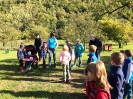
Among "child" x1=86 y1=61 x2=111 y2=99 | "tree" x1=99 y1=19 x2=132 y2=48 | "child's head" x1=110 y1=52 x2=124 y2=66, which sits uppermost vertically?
"tree" x1=99 y1=19 x2=132 y2=48

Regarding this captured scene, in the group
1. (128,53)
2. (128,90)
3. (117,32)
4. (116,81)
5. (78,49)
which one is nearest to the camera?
(116,81)

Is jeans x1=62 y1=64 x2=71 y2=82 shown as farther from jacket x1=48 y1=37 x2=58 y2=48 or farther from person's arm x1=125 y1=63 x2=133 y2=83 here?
person's arm x1=125 y1=63 x2=133 y2=83

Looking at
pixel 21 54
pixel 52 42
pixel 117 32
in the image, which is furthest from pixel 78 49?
pixel 117 32

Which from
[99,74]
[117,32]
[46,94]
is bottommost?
[46,94]

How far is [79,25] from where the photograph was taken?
51.8m

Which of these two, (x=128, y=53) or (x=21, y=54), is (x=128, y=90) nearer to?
(x=128, y=53)

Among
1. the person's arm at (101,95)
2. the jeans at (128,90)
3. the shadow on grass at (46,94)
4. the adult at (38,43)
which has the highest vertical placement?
the adult at (38,43)

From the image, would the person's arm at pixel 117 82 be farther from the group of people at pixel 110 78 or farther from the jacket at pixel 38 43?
the jacket at pixel 38 43

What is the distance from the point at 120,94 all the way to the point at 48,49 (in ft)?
29.4

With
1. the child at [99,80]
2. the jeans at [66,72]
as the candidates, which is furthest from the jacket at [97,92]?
the jeans at [66,72]

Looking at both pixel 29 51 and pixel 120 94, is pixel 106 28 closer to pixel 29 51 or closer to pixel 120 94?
pixel 29 51

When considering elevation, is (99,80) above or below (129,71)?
above

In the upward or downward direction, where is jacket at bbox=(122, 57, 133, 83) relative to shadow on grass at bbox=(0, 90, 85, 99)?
upward

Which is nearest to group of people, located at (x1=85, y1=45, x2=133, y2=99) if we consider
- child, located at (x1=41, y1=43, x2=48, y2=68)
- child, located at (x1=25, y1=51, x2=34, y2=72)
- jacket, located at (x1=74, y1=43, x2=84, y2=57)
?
child, located at (x1=25, y1=51, x2=34, y2=72)
